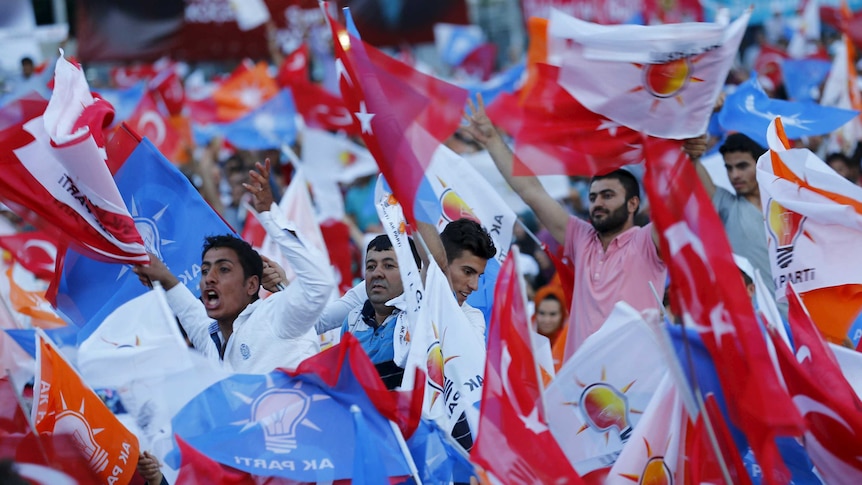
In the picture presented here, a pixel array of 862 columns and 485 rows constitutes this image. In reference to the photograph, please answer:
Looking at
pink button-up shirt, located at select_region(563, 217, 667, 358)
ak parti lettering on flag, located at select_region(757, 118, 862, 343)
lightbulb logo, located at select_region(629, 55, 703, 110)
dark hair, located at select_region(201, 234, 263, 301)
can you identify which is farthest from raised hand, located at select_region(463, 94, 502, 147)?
dark hair, located at select_region(201, 234, 263, 301)

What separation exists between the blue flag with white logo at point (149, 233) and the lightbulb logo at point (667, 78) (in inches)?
81.2

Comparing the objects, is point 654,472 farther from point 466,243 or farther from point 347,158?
point 347,158

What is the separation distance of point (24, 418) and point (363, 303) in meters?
1.91

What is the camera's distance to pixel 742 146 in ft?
21.7

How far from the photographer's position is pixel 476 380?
486 centimetres

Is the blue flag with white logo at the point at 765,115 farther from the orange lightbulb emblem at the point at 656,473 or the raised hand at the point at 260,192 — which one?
the orange lightbulb emblem at the point at 656,473

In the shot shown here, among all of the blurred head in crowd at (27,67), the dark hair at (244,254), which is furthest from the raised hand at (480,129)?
the blurred head in crowd at (27,67)

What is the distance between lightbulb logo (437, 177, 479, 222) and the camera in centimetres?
639

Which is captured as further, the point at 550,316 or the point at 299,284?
the point at 550,316

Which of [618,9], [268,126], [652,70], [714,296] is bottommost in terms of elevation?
[618,9]

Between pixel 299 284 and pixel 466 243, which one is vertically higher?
pixel 299 284

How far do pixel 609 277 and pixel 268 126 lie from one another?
714cm

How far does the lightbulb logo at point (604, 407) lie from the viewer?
4367 millimetres

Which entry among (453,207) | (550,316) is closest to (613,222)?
(453,207)
